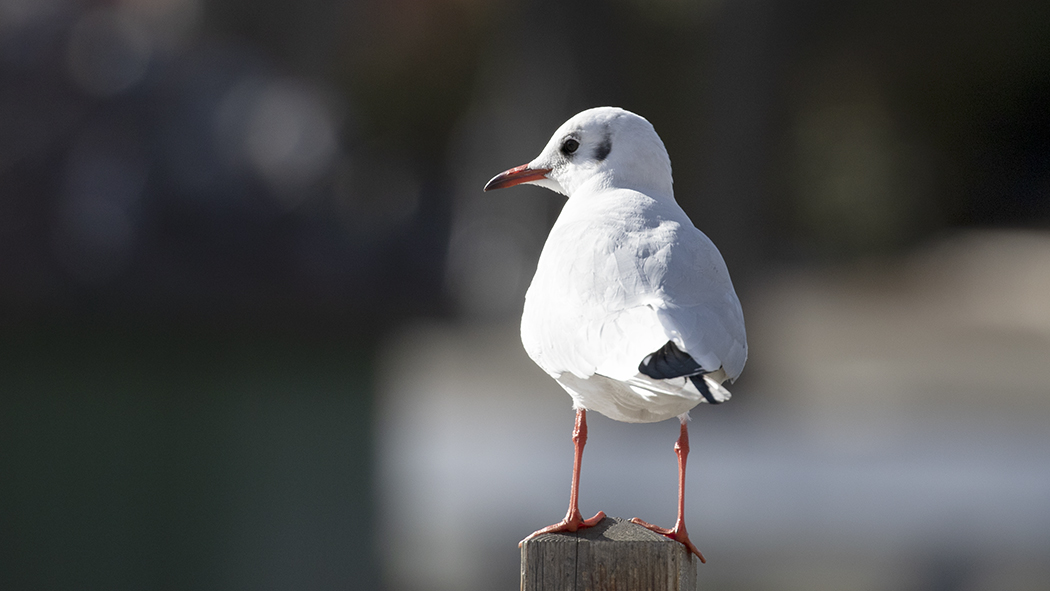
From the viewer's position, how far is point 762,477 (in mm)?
4824

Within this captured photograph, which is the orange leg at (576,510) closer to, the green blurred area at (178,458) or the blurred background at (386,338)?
the blurred background at (386,338)

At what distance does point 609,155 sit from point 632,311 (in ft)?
1.49

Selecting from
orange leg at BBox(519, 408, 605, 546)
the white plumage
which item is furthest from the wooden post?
the white plumage

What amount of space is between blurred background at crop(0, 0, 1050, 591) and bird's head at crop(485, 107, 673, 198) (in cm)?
209

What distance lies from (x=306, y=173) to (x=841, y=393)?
296 cm

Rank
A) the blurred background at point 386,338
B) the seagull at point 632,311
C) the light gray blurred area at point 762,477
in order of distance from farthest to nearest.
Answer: the light gray blurred area at point 762,477, the blurred background at point 386,338, the seagull at point 632,311

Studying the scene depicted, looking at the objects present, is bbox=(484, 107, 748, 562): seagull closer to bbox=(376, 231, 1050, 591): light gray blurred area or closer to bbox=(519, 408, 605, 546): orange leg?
bbox=(519, 408, 605, 546): orange leg

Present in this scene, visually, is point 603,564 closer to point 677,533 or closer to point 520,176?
point 677,533

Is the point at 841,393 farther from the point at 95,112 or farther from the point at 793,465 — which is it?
the point at 95,112

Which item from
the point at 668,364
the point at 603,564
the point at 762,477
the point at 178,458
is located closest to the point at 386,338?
the point at 178,458

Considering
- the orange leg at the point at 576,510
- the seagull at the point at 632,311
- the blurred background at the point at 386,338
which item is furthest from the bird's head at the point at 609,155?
the blurred background at the point at 386,338

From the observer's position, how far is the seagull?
1227 mm

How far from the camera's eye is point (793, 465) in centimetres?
485

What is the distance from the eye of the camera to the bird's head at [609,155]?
5.52 feet
